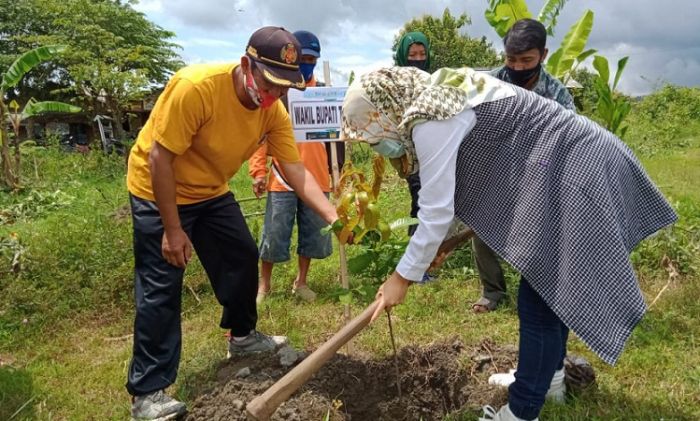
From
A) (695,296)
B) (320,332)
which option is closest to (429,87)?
(320,332)

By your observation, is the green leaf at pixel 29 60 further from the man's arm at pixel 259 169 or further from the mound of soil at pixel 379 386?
the mound of soil at pixel 379 386

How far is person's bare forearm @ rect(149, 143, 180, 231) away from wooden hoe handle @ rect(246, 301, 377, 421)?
36.0 inches

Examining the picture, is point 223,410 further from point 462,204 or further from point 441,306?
point 441,306

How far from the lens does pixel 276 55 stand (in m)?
2.29

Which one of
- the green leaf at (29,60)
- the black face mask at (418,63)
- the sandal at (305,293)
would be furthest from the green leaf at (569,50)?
the green leaf at (29,60)

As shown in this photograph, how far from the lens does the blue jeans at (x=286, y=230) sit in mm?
4047

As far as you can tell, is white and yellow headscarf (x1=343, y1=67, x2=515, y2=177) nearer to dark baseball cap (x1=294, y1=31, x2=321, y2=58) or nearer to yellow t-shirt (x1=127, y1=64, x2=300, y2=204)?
yellow t-shirt (x1=127, y1=64, x2=300, y2=204)

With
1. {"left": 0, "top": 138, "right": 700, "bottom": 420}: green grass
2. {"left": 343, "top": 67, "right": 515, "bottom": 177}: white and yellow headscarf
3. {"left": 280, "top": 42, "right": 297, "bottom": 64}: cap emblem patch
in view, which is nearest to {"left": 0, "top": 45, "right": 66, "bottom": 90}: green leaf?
{"left": 0, "top": 138, "right": 700, "bottom": 420}: green grass

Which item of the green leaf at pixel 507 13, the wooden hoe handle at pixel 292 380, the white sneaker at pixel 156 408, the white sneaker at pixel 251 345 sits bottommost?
the white sneaker at pixel 251 345

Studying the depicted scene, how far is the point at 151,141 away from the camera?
2.49 meters

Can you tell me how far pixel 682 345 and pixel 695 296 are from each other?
0.64m

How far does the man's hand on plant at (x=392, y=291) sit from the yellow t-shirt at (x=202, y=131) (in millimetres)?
1077

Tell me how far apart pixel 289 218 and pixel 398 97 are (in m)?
2.29

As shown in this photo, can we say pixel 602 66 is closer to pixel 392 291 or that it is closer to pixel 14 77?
pixel 392 291
